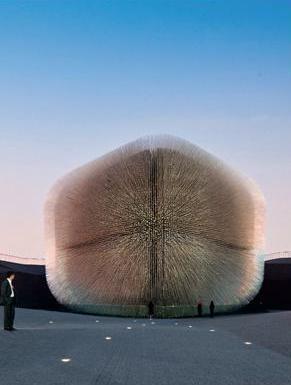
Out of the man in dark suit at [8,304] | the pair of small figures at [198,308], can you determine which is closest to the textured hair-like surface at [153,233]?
the pair of small figures at [198,308]

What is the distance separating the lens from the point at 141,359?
26.7ft

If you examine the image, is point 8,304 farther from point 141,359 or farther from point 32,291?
point 32,291

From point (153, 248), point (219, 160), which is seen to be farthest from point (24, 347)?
point (219, 160)

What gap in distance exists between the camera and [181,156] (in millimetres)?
25234

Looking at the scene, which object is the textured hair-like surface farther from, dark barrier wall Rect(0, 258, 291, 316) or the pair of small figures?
dark barrier wall Rect(0, 258, 291, 316)

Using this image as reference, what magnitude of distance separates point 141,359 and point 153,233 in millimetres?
16423

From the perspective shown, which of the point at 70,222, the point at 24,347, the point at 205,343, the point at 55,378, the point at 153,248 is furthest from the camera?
the point at 70,222

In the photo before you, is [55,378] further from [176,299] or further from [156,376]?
[176,299]

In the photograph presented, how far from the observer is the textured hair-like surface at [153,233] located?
2444 centimetres

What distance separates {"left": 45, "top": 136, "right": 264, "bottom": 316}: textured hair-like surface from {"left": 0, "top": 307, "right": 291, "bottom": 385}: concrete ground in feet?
39.9

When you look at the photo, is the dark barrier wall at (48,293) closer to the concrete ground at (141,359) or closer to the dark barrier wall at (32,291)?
the dark barrier wall at (32,291)

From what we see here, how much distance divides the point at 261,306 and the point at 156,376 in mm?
30366

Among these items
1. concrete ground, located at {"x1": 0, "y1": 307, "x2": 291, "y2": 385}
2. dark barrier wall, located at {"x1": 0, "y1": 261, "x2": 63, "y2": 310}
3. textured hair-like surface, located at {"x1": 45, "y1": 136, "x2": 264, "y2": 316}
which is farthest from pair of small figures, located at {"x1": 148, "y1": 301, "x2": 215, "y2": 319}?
dark barrier wall, located at {"x1": 0, "y1": 261, "x2": 63, "y2": 310}

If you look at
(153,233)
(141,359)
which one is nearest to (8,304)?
(141,359)
